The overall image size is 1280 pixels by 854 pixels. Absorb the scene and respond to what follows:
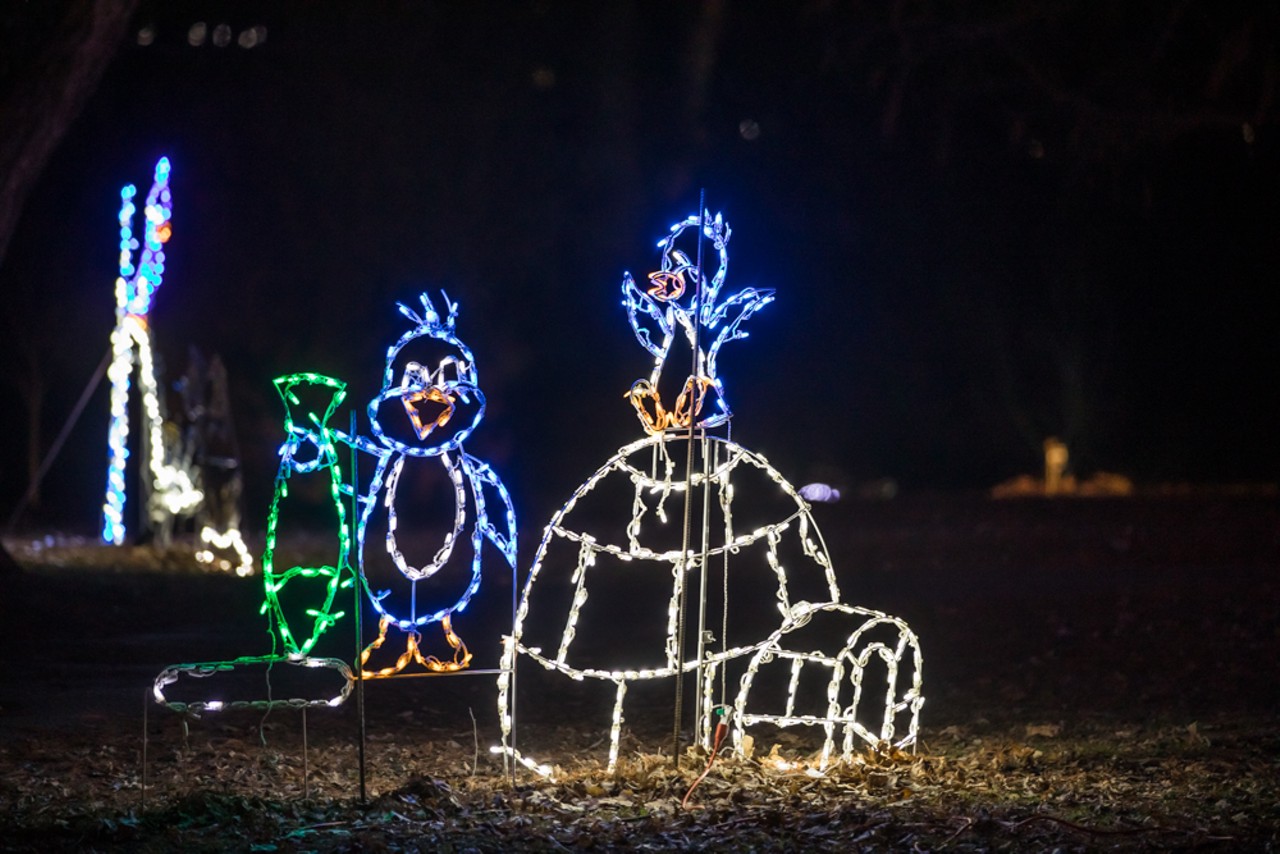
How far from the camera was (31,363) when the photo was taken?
25203 millimetres

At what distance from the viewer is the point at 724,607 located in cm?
712

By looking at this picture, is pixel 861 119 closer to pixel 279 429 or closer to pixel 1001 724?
pixel 279 429

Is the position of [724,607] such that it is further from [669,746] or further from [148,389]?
[148,389]

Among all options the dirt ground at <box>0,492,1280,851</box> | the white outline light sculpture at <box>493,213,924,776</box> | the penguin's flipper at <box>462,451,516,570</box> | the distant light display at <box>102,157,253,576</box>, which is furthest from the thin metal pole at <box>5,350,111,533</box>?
the penguin's flipper at <box>462,451,516,570</box>

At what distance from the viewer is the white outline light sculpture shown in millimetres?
6578

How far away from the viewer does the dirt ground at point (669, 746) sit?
18.6ft

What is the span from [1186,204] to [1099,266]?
2.75 metres

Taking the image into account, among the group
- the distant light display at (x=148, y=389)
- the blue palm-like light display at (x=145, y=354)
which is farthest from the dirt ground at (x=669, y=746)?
the blue palm-like light display at (x=145, y=354)

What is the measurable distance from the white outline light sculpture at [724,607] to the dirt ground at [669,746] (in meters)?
0.27

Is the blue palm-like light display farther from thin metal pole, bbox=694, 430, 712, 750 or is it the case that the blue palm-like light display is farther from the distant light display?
thin metal pole, bbox=694, 430, 712, 750

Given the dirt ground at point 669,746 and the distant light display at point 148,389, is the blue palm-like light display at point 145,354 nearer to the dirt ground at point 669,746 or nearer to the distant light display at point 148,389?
the distant light display at point 148,389

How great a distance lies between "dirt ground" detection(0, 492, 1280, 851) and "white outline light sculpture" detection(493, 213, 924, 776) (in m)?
0.27

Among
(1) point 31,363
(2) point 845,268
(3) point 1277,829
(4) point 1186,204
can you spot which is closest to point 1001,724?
(3) point 1277,829

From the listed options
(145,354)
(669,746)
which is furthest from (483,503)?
(145,354)
